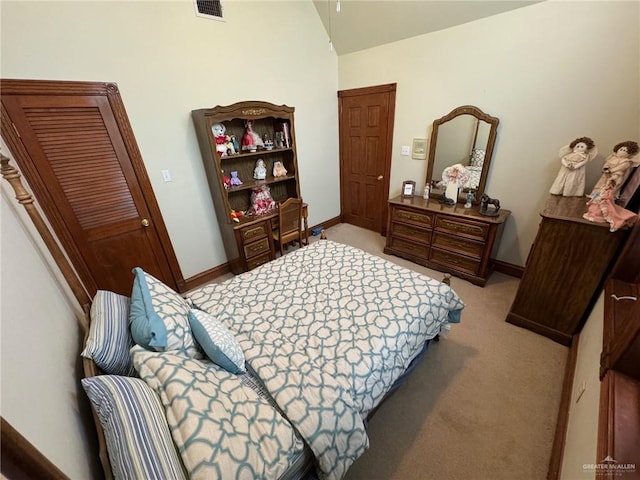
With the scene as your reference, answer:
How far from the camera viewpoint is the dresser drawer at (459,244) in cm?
246

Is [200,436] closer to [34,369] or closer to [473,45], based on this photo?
[34,369]

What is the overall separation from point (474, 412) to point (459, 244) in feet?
5.07

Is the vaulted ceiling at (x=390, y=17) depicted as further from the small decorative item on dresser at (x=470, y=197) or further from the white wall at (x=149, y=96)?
the small decorative item on dresser at (x=470, y=197)

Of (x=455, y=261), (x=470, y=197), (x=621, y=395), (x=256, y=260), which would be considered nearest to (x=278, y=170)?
(x=256, y=260)

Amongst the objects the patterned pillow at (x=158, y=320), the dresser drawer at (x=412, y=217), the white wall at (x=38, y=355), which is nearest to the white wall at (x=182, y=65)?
the white wall at (x=38, y=355)

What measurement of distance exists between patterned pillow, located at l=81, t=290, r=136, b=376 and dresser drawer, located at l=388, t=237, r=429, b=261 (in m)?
2.68

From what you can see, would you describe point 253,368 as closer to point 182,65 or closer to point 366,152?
point 182,65

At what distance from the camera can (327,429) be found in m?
0.97

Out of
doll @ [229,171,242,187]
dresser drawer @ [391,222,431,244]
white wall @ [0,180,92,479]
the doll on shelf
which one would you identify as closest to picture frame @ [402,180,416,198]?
dresser drawer @ [391,222,431,244]

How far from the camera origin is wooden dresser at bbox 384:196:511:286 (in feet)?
7.89

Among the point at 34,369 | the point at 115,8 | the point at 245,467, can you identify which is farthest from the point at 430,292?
the point at 115,8

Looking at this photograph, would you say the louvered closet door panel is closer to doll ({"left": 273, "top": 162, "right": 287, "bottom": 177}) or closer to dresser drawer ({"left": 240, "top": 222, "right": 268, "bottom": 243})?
dresser drawer ({"left": 240, "top": 222, "right": 268, "bottom": 243})

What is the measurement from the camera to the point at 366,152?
351 centimetres

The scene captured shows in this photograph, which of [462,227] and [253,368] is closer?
[253,368]
